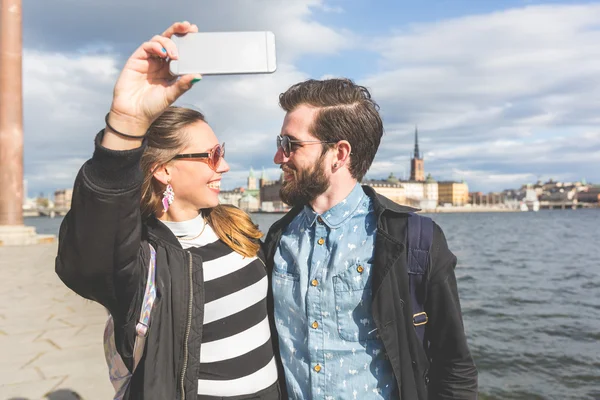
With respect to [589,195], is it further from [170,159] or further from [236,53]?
[236,53]

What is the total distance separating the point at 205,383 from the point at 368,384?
658mm

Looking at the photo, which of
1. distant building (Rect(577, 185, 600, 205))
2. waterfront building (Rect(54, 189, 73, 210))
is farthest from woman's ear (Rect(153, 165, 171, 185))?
distant building (Rect(577, 185, 600, 205))

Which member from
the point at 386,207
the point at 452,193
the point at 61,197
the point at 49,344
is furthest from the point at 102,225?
the point at 61,197

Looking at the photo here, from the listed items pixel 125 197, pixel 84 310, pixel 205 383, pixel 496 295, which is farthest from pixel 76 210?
pixel 496 295

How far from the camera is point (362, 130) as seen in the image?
7.62 feet

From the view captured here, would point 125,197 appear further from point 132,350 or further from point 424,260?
point 424,260

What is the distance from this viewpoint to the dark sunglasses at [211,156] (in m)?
2.24

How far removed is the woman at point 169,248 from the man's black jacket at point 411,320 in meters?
0.56

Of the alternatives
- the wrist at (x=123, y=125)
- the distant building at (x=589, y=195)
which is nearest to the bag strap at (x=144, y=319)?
the wrist at (x=123, y=125)

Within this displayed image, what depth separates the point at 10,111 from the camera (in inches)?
623

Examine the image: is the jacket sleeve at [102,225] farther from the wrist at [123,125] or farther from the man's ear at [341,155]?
the man's ear at [341,155]

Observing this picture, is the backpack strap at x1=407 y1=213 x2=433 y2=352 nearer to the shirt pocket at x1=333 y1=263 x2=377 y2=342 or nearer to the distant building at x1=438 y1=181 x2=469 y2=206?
the shirt pocket at x1=333 y1=263 x2=377 y2=342

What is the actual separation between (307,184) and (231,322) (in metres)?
0.70

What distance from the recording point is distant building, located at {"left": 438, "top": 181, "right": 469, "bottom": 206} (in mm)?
163875
